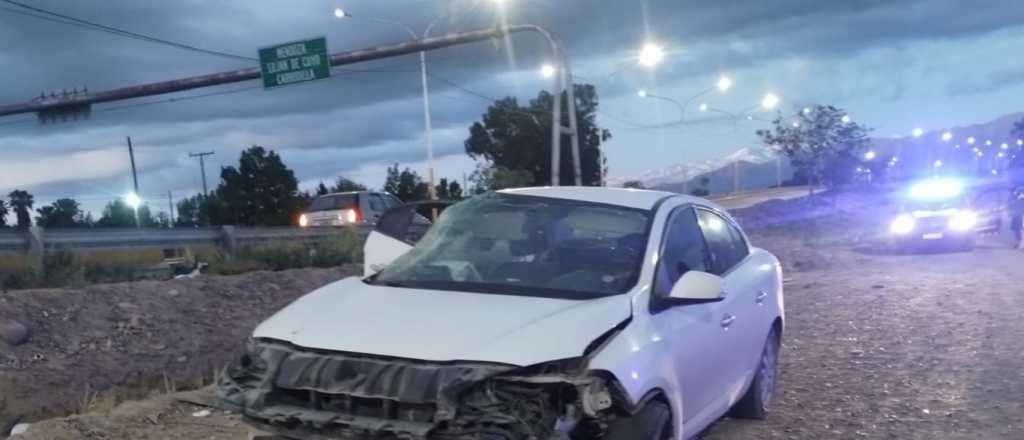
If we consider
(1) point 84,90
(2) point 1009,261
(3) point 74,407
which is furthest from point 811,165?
(3) point 74,407

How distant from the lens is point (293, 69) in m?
24.0

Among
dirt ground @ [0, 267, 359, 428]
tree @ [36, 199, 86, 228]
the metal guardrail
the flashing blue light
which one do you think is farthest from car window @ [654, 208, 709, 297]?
tree @ [36, 199, 86, 228]

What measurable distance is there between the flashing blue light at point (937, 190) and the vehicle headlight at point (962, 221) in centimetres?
91

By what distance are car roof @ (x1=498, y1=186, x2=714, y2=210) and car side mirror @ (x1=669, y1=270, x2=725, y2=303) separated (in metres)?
0.79

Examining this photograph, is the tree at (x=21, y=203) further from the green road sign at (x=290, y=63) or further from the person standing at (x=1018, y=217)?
the person standing at (x=1018, y=217)

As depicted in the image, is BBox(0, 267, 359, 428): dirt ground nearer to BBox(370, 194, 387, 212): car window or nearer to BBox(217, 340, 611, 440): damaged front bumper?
BBox(217, 340, 611, 440): damaged front bumper

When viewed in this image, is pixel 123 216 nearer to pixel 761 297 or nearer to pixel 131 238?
pixel 131 238

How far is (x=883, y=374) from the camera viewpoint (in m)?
8.84

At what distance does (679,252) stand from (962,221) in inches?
818

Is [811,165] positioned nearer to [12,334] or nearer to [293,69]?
[293,69]

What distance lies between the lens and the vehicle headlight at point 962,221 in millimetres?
24594

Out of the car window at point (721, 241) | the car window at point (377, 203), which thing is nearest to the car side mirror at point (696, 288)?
the car window at point (721, 241)

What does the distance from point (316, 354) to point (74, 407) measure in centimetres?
511

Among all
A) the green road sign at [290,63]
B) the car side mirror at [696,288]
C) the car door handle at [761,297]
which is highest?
the green road sign at [290,63]
